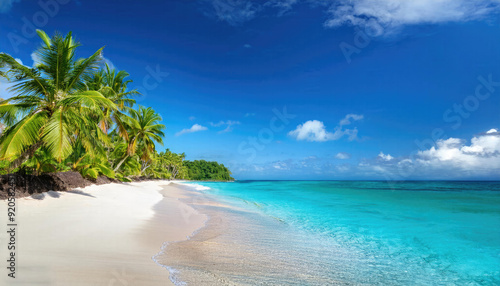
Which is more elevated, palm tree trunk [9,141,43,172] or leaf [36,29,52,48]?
leaf [36,29,52,48]

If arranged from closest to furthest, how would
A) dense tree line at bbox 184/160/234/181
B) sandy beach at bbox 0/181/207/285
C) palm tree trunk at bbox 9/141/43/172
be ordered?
sandy beach at bbox 0/181/207/285 → palm tree trunk at bbox 9/141/43/172 → dense tree line at bbox 184/160/234/181

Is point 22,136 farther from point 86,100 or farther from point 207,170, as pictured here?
point 207,170

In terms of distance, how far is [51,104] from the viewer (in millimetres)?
9375

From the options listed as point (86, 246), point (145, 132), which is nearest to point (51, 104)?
point (86, 246)

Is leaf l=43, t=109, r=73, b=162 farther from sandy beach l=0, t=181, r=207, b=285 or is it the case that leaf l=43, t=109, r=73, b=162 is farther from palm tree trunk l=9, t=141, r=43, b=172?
sandy beach l=0, t=181, r=207, b=285

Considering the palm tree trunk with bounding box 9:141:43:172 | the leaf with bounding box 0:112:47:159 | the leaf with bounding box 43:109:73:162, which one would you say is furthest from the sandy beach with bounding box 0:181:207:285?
the palm tree trunk with bounding box 9:141:43:172

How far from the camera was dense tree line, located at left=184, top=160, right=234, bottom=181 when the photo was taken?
12614 cm

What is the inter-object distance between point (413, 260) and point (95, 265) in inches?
266

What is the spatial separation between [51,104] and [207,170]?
417 feet

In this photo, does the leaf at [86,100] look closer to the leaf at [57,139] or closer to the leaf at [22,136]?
the leaf at [57,139]

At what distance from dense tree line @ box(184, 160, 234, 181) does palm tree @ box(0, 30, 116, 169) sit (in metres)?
112

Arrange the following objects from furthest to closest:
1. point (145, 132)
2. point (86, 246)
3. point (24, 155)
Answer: point (145, 132), point (24, 155), point (86, 246)

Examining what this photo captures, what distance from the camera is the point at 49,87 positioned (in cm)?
952

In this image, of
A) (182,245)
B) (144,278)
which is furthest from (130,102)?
(144,278)
